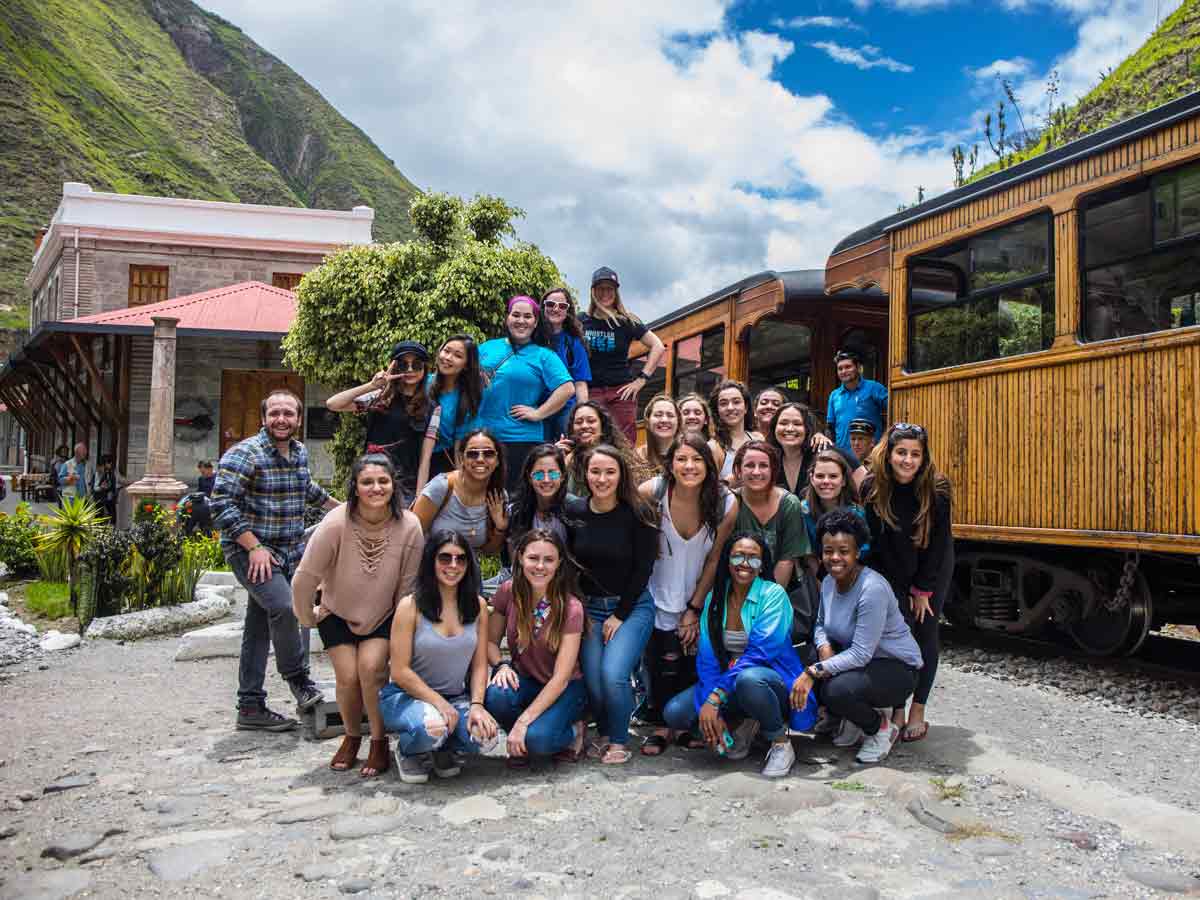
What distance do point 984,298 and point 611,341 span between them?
2.73 meters

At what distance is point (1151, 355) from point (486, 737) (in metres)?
4.33

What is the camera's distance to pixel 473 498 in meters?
4.57

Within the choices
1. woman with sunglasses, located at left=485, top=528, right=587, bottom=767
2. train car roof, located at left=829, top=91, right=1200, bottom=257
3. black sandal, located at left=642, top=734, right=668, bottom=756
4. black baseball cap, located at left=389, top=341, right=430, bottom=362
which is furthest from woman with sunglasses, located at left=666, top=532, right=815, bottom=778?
train car roof, located at left=829, top=91, right=1200, bottom=257

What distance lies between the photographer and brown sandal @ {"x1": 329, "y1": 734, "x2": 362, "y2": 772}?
4203mm

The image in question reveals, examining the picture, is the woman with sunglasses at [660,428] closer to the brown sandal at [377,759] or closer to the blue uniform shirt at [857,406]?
the brown sandal at [377,759]

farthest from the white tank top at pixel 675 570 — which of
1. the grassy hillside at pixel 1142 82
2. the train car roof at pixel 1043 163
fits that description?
the grassy hillside at pixel 1142 82

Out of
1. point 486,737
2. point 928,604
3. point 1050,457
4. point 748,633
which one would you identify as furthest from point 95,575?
point 1050,457

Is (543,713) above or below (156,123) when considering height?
below

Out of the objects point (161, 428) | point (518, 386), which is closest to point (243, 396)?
point (161, 428)

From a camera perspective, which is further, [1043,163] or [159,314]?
[159,314]

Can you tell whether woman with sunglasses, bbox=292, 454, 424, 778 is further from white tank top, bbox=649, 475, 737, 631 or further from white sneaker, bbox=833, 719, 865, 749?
white sneaker, bbox=833, 719, 865, 749

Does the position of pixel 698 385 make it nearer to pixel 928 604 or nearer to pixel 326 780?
pixel 928 604

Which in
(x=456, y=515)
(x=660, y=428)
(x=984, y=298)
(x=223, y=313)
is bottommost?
(x=456, y=515)

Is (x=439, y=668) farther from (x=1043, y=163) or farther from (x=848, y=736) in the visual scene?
(x=1043, y=163)
